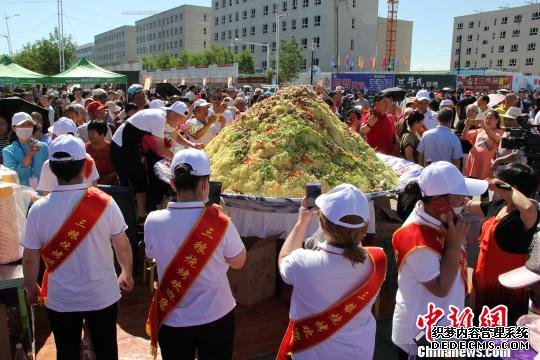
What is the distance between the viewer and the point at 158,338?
2715mm

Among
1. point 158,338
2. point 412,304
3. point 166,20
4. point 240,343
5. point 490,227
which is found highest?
point 166,20

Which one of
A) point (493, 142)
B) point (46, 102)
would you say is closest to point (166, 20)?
point (46, 102)

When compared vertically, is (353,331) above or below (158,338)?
above

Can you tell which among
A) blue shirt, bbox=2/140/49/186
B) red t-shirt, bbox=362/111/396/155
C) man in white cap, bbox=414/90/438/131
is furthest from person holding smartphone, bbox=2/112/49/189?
man in white cap, bbox=414/90/438/131

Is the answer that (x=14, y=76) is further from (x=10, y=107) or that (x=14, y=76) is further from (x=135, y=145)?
(x=135, y=145)

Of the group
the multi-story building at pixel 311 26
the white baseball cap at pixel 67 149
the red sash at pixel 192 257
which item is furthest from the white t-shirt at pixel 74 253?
the multi-story building at pixel 311 26

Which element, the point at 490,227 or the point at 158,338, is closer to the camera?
the point at 158,338

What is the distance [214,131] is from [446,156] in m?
3.91

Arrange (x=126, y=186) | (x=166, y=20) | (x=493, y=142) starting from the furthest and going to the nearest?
(x=166, y=20)
(x=493, y=142)
(x=126, y=186)

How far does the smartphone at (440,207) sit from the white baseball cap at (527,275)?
1.71 feet

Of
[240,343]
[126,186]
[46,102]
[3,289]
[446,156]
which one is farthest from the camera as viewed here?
[46,102]

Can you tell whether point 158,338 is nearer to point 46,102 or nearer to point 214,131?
point 214,131

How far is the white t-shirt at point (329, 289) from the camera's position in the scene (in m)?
2.24
